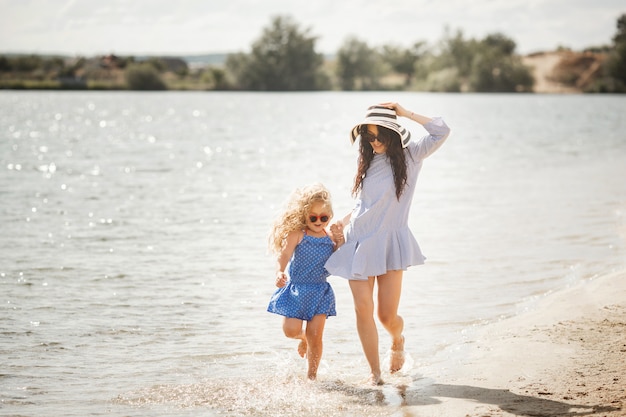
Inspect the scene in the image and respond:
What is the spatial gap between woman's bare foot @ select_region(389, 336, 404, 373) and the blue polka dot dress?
683mm

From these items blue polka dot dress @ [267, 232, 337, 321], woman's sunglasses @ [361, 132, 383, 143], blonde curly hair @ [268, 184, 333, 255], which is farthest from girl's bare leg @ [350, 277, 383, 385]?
woman's sunglasses @ [361, 132, 383, 143]

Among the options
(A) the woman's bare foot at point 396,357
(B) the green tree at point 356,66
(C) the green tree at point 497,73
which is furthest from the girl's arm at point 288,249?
(B) the green tree at point 356,66

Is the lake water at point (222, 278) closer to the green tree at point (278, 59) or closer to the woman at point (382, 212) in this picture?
the woman at point (382, 212)

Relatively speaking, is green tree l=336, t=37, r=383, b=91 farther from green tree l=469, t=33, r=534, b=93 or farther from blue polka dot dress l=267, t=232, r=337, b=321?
blue polka dot dress l=267, t=232, r=337, b=321

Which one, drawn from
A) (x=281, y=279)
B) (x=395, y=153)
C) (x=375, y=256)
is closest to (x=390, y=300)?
(x=375, y=256)

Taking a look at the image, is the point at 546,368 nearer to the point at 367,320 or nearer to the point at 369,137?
the point at 367,320

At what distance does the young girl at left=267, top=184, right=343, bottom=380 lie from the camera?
612cm

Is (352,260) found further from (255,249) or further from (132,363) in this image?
(255,249)

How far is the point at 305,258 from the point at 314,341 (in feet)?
2.07

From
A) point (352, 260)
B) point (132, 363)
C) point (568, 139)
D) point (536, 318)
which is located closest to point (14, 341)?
point (132, 363)

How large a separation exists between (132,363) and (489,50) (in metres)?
139

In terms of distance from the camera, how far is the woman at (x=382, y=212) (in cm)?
590

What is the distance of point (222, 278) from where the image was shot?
10.2 m

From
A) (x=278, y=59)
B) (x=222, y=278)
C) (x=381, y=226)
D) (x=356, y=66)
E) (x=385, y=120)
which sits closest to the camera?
(x=385, y=120)
